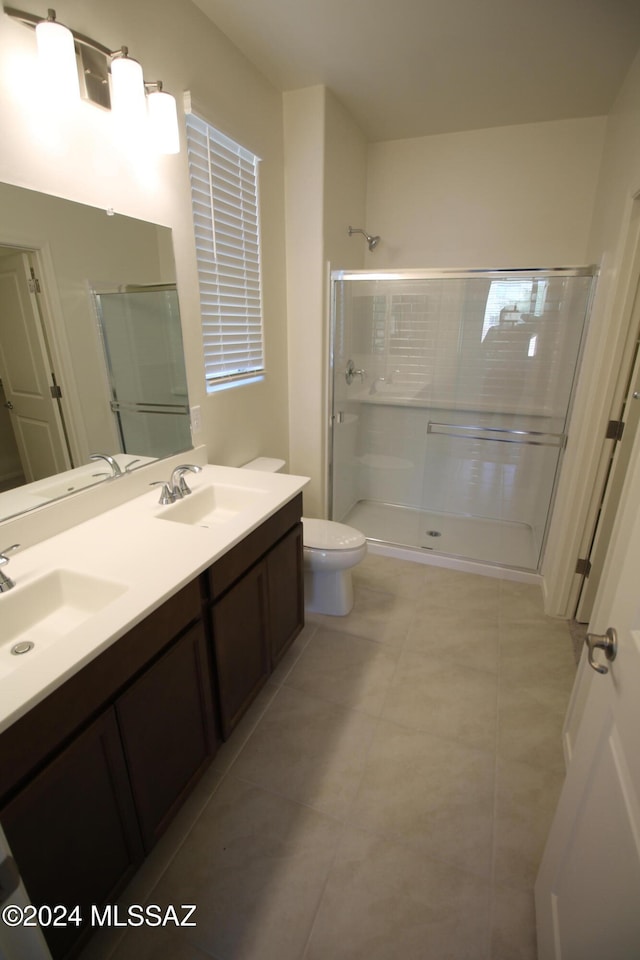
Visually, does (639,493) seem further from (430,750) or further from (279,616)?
(279,616)

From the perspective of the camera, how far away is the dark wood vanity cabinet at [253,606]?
4.69ft

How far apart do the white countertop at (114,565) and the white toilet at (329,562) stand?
558 mm

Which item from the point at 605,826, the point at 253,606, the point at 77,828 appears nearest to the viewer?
the point at 605,826

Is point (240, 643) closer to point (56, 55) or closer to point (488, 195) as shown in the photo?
point (56, 55)

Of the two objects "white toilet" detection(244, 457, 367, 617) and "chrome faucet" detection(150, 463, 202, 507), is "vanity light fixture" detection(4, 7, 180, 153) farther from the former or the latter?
"white toilet" detection(244, 457, 367, 617)

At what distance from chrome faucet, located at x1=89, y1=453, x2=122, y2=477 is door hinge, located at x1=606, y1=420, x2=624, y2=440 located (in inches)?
84.9

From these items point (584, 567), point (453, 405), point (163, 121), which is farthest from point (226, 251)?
point (584, 567)

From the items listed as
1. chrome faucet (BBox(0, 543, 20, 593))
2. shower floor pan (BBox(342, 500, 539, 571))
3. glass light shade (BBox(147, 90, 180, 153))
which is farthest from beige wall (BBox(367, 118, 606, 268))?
chrome faucet (BBox(0, 543, 20, 593))

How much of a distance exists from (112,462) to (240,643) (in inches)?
31.6

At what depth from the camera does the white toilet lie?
222cm

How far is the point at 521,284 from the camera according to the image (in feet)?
8.87

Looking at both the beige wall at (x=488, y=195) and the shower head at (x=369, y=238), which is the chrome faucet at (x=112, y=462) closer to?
the shower head at (x=369, y=238)

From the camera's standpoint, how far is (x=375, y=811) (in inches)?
57.0

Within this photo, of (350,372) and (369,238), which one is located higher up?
(369,238)
